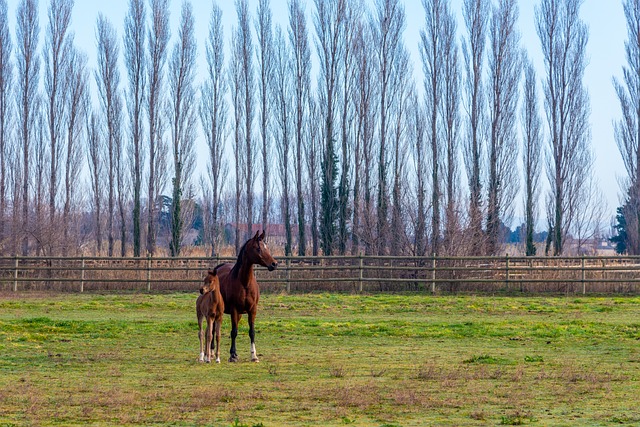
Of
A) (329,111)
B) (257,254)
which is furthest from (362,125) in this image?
(257,254)

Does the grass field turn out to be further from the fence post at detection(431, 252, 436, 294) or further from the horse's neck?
the fence post at detection(431, 252, 436, 294)

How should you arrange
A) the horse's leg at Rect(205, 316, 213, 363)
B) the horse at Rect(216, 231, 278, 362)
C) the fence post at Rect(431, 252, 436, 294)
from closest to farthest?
the horse's leg at Rect(205, 316, 213, 363) < the horse at Rect(216, 231, 278, 362) < the fence post at Rect(431, 252, 436, 294)

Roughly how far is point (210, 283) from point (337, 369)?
2521mm

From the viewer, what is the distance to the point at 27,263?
122 ft

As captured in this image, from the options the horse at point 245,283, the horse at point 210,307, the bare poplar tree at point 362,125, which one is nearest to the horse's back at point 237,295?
the horse at point 245,283

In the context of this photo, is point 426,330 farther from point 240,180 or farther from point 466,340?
point 240,180

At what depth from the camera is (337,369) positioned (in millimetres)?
12492

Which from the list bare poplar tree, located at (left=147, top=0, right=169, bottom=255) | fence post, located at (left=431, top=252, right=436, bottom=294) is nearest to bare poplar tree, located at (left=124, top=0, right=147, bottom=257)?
bare poplar tree, located at (left=147, top=0, right=169, bottom=255)

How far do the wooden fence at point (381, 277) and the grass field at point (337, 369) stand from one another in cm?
602

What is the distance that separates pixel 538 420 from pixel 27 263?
31.6 m

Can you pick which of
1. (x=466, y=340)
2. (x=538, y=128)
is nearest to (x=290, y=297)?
(x=466, y=340)

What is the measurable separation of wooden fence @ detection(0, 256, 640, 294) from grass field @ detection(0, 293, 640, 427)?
237 inches

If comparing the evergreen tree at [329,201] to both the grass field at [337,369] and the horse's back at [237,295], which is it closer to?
the grass field at [337,369]

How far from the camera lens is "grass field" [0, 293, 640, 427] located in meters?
9.17
